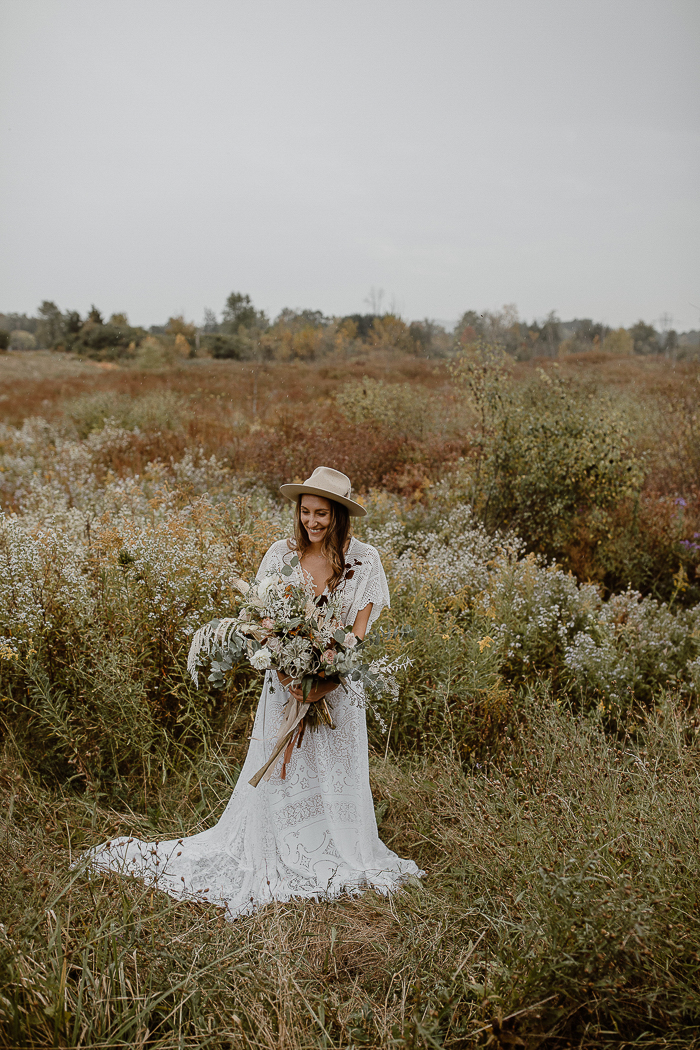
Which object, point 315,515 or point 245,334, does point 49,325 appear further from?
point 315,515

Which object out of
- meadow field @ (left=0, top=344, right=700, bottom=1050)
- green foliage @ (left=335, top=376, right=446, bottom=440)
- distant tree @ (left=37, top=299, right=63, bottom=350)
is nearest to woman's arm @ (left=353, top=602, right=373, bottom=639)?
meadow field @ (left=0, top=344, right=700, bottom=1050)

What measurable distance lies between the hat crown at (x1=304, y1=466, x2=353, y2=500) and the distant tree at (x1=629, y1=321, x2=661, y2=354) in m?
48.8

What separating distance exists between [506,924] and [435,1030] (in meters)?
0.37

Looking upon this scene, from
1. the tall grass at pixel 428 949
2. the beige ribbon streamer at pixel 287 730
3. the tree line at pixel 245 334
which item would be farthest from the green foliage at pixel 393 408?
the tall grass at pixel 428 949

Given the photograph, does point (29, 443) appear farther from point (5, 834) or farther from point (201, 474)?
point (5, 834)

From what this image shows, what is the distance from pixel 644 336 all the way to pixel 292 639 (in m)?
55.2

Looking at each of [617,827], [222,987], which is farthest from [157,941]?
[617,827]

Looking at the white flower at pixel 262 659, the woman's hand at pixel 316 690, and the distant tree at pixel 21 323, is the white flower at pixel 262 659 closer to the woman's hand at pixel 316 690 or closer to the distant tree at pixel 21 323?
the woman's hand at pixel 316 690

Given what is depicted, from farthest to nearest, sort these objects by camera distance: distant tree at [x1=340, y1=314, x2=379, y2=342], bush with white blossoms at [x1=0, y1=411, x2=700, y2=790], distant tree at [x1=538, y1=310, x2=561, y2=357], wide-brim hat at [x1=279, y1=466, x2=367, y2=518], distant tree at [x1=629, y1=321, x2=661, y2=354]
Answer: distant tree at [x1=629, y1=321, x2=661, y2=354] < distant tree at [x1=538, y1=310, x2=561, y2=357] < distant tree at [x1=340, y1=314, x2=379, y2=342] < bush with white blossoms at [x1=0, y1=411, x2=700, y2=790] < wide-brim hat at [x1=279, y1=466, x2=367, y2=518]

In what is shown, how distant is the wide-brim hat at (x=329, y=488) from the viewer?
2.66 metres

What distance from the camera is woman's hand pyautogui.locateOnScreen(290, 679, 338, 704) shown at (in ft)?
8.38

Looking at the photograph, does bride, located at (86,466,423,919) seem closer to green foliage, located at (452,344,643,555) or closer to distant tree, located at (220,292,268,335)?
green foliage, located at (452,344,643,555)

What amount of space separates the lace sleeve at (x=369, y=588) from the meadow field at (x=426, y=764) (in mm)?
630

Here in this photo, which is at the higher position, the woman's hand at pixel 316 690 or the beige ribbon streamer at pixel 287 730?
the woman's hand at pixel 316 690
